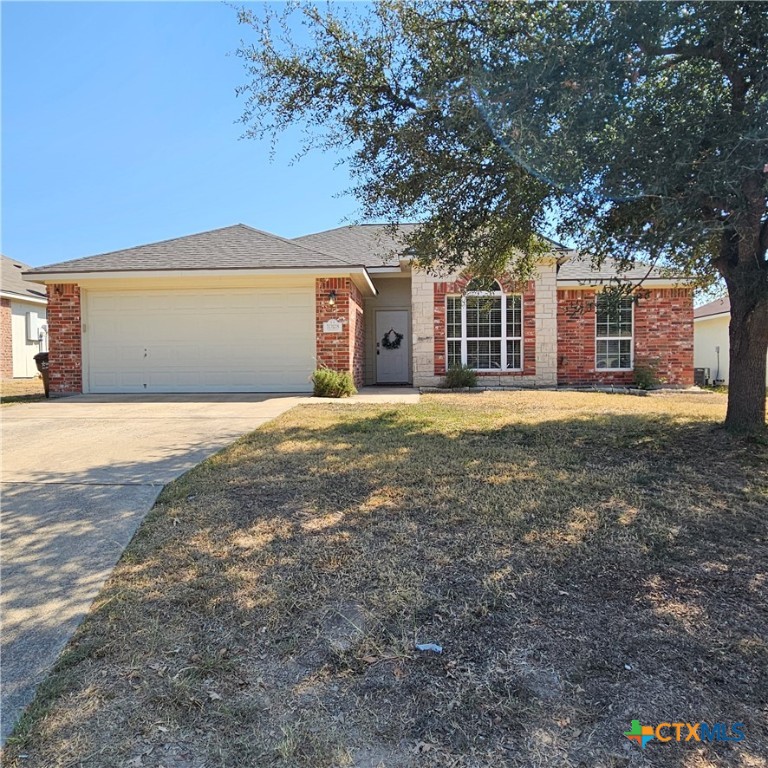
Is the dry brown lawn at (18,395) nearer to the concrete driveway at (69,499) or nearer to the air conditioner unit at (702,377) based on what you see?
the concrete driveway at (69,499)

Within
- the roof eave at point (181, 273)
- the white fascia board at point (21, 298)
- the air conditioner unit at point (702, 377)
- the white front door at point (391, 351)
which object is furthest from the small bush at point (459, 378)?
the white fascia board at point (21, 298)

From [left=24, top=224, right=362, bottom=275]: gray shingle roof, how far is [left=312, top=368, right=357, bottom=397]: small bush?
2413mm

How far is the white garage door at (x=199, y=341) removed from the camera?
39.4 ft

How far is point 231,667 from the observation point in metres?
2.16

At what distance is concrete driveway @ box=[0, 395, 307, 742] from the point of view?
2.43 meters

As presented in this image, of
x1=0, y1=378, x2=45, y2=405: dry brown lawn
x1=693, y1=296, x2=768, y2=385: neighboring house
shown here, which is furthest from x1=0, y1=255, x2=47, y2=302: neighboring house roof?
x1=693, y1=296, x2=768, y2=385: neighboring house

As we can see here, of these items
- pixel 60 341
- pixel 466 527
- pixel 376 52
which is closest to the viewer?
pixel 466 527

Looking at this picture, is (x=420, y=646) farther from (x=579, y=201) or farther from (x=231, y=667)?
(x=579, y=201)

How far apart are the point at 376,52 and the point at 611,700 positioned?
6373mm

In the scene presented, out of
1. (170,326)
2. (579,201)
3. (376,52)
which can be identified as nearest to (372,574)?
(579,201)

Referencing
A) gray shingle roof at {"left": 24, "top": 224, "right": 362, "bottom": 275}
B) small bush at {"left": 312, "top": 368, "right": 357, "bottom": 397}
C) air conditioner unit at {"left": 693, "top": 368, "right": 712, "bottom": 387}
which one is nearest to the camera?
small bush at {"left": 312, "top": 368, "right": 357, "bottom": 397}

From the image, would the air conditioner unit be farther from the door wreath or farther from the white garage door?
the white garage door

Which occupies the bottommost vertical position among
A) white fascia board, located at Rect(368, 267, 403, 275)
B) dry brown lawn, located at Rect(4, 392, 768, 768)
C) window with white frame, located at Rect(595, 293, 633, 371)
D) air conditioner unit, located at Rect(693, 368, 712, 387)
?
dry brown lawn, located at Rect(4, 392, 768, 768)

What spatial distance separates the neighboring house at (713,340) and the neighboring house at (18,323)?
2517 cm
